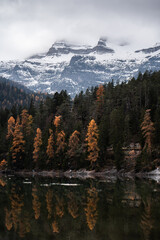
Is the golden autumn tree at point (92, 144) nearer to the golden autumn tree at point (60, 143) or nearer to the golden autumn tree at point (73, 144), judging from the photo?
the golden autumn tree at point (73, 144)

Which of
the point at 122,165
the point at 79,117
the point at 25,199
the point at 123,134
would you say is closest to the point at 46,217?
the point at 25,199

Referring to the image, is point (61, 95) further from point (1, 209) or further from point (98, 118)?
point (1, 209)

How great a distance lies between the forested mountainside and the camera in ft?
247

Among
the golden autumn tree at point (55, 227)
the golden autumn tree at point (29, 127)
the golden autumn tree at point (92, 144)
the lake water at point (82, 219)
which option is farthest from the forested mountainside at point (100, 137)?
the golden autumn tree at point (55, 227)

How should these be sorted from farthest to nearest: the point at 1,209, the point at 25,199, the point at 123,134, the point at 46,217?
the point at 123,134 → the point at 25,199 → the point at 1,209 → the point at 46,217

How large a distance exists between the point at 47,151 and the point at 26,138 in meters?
14.7

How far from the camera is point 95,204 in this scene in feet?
90.6

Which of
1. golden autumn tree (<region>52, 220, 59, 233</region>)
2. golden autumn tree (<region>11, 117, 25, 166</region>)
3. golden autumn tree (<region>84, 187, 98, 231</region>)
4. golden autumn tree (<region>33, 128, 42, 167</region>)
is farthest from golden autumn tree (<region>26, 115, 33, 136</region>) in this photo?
golden autumn tree (<region>52, 220, 59, 233</region>)

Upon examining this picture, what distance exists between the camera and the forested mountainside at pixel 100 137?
2965 inches

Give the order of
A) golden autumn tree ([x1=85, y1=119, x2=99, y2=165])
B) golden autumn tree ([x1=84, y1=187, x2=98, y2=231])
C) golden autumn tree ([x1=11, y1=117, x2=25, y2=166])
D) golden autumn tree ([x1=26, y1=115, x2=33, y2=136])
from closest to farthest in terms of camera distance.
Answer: golden autumn tree ([x1=84, y1=187, x2=98, y2=231]), golden autumn tree ([x1=85, y1=119, x2=99, y2=165]), golden autumn tree ([x1=11, y1=117, x2=25, y2=166]), golden autumn tree ([x1=26, y1=115, x2=33, y2=136])

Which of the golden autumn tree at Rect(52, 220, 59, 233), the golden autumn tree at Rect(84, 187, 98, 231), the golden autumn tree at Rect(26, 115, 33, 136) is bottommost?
the golden autumn tree at Rect(52, 220, 59, 233)

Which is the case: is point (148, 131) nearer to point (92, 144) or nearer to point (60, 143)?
point (92, 144)

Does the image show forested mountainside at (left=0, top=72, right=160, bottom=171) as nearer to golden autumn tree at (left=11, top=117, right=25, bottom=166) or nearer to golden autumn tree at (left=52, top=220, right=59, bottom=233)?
golden autumn tree at (left=11, top=117, right=25, bottom=166)

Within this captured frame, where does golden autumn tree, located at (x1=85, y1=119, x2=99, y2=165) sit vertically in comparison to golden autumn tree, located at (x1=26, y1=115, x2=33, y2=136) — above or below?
below
